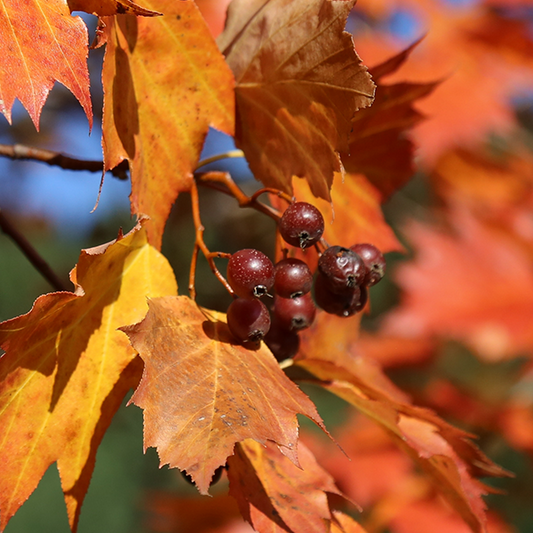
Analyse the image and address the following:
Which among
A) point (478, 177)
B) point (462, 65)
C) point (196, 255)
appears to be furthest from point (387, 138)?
point (478, 177)

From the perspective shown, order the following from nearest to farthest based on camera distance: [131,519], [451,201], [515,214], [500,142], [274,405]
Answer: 1. [274,405]
2. [515,214]
3. [451,201]
4. [500,142]
5. [131,519]

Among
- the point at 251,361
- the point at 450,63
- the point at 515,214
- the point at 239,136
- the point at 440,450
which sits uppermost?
the point at 239,136

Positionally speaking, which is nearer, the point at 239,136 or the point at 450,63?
the point at 239,136

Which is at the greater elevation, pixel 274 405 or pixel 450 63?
pixel 274 405

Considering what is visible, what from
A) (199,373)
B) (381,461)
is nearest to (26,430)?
→ (199,373)

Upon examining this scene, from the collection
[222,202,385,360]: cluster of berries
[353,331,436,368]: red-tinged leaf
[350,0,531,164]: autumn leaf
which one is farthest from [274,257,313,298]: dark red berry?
[353,331,436,368]: red-tinged leaf

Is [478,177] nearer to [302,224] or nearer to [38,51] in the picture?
[302,224]

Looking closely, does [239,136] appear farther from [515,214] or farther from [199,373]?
[515,214]
